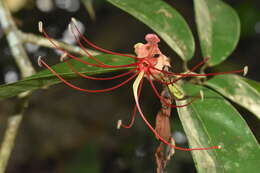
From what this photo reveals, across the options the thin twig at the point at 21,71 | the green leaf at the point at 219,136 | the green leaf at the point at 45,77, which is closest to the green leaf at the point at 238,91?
the green leaf at the point at 219,136

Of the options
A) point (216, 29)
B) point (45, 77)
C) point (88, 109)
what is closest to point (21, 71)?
point (45, 77)

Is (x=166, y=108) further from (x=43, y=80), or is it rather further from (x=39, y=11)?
(x=39, y=11)

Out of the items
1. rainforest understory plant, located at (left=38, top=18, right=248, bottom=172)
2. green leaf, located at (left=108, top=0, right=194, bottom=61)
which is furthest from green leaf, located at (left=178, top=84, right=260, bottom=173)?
green leaf, located at (left=108, top=0, right=194, bottom=61)

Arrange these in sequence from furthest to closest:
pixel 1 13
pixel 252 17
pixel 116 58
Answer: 1. pixel 252 17
2. pixel 1 13
3. pixel 116 58

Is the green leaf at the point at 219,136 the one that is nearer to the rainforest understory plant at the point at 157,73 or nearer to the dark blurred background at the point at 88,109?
the rainforest understory plant at the point at 157,73

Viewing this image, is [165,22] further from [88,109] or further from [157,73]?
[88,109]

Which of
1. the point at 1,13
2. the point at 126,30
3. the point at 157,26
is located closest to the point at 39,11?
the point at 126,30

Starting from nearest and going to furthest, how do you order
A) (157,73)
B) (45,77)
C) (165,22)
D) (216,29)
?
(45,77), (157,73), (165,22), (216,29)
